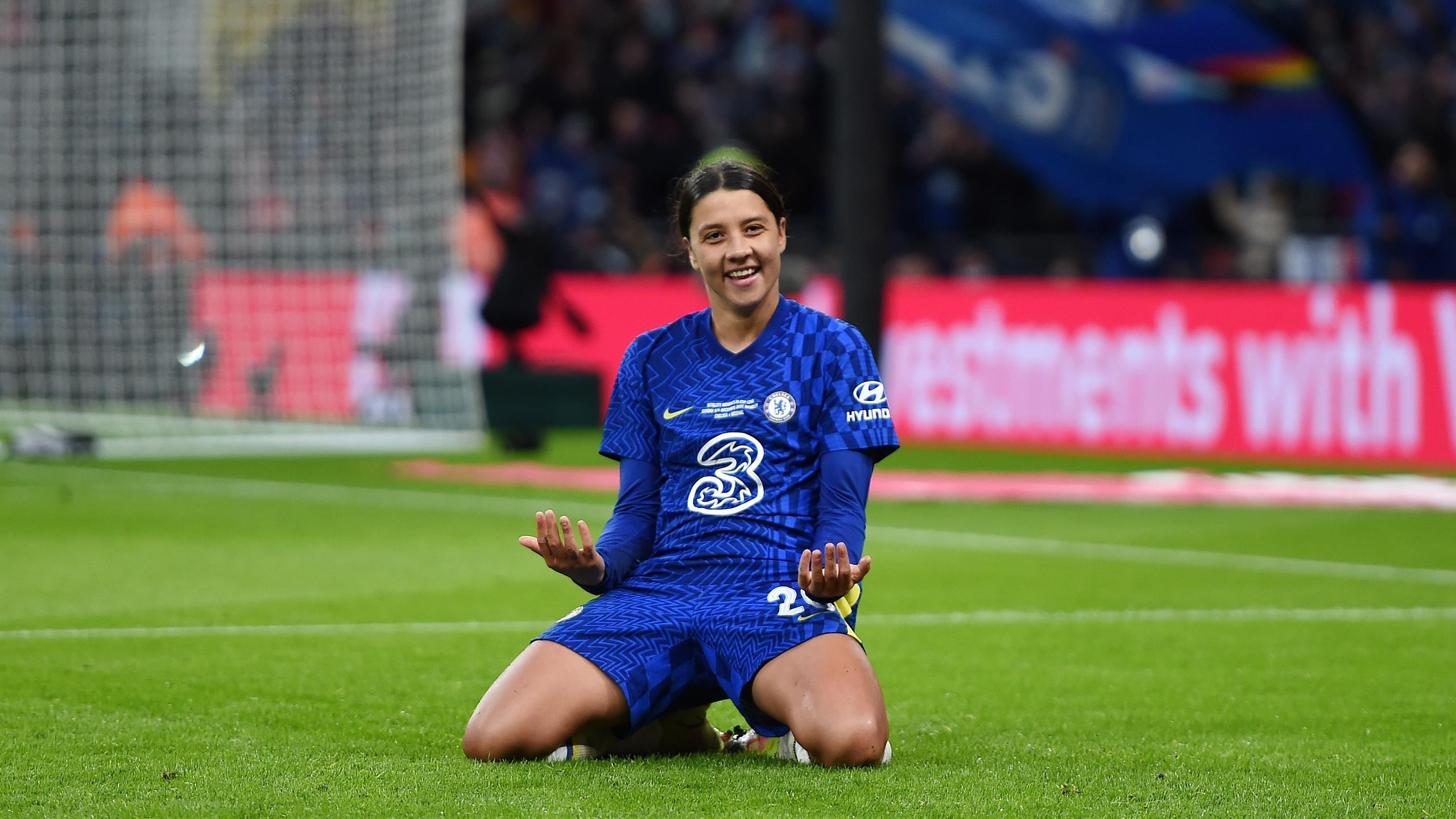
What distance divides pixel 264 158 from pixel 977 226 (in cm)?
788

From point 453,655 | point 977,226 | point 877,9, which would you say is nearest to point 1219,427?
point 877,9

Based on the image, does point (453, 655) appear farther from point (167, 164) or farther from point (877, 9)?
point (167, 164)

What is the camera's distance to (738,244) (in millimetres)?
4715

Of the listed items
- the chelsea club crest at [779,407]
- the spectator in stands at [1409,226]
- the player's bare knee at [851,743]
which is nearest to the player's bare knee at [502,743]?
the player's bare knee at [851,743]

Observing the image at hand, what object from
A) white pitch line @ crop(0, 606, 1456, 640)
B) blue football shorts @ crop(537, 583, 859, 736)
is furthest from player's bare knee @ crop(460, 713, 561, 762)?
white pitch line @ crop(0, 606, 1456, 640)

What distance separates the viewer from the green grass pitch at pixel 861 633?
4215mm

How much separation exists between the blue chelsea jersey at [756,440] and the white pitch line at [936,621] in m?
2.26

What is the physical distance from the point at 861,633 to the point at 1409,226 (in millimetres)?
11339

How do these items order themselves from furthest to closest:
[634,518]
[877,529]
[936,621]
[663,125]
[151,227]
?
[663,125]
[151,227]
[877,529]
[936,621]
[634,518]

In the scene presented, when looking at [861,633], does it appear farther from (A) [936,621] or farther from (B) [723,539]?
(B) [723,539]

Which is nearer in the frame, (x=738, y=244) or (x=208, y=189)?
(x=738, y=244)

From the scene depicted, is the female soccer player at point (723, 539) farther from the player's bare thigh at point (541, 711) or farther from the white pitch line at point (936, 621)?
the white pitch line at point (936, 621)

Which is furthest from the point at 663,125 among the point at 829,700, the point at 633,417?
the point at 829,700

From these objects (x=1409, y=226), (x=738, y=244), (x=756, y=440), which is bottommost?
(x=756, y=440)
